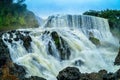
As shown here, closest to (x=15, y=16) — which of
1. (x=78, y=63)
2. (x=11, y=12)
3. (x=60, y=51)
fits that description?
(x=11, y=12)

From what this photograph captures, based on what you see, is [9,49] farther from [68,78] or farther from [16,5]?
[16,5]

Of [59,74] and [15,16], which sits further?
[15,16]

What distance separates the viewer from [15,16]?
168 ft

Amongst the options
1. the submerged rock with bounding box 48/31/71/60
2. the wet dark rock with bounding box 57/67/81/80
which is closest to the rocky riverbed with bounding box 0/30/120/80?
the wet dark rock with bounding box 57/67/81/80

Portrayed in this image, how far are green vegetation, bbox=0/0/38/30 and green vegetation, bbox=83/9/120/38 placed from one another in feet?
28.6

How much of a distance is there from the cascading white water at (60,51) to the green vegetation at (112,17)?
472 centimetres

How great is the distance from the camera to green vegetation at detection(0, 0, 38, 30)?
4865 centimetres

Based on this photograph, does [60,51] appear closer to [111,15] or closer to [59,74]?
[59,74]

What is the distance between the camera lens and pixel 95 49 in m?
38.8

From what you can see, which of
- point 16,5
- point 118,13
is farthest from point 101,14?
point 16,5

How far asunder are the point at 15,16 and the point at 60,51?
17714 mm

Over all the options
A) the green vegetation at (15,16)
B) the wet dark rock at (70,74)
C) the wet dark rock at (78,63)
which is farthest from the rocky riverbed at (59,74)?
the green vegetation at (15,16)

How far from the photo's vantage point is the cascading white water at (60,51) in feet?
100

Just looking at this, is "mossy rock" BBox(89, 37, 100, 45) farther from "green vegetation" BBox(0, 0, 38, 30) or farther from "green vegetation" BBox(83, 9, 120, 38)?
"green vegetation" BBox(0, 0, 38, 30)
